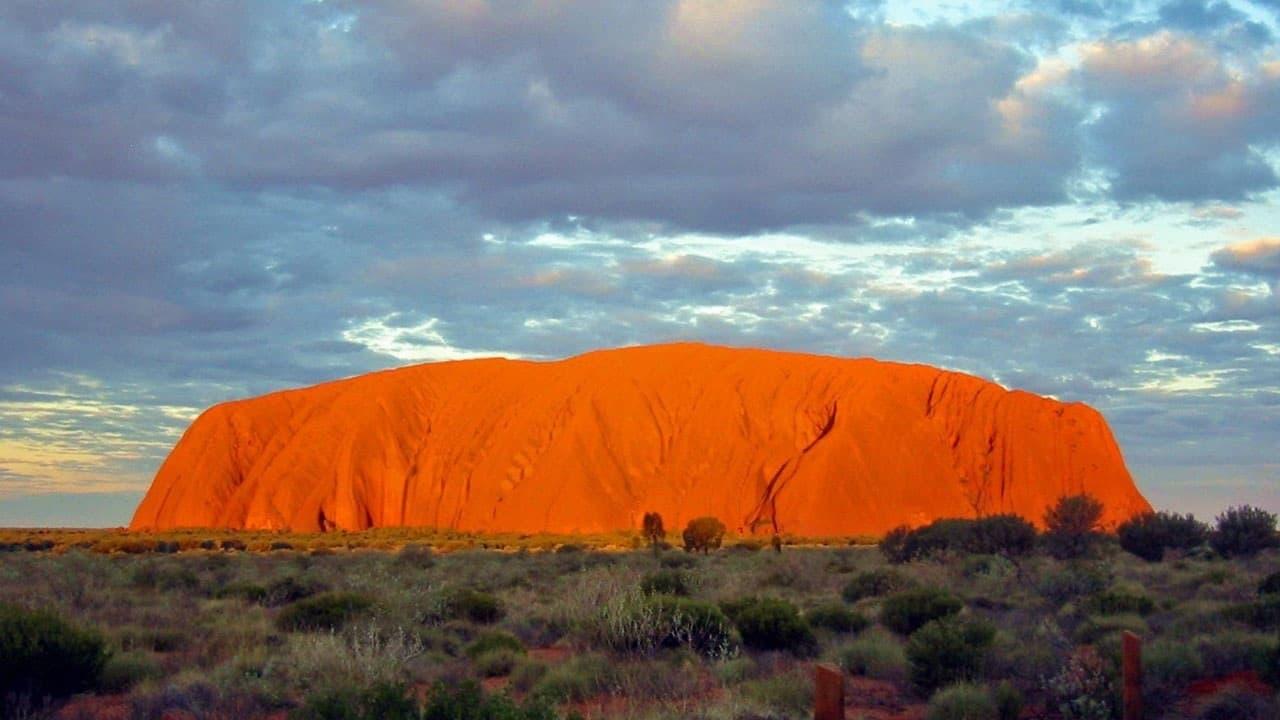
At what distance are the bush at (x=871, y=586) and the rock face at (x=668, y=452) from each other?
47.3 metres

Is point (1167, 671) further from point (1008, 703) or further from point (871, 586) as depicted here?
point (871, 586)

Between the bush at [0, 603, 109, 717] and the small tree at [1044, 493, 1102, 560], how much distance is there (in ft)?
79.5

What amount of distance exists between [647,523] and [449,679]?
3801 centimetres

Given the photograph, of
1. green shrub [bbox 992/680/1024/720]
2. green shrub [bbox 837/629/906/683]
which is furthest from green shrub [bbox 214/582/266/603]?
green shrub [bbox 992/680/1024/720]

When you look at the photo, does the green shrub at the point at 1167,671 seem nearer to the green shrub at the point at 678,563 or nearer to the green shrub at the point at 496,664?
the green shrub at the point at 496,664

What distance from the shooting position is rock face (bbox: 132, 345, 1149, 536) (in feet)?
238

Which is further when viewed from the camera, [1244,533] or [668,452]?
[668,452]

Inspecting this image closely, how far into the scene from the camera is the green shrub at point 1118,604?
1698 centimetres

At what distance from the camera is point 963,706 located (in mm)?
9852

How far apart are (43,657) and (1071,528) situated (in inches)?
1124

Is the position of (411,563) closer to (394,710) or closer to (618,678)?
(618,678)

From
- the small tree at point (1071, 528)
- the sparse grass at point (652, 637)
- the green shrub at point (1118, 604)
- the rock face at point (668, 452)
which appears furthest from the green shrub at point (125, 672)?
the rock face at point (668, 452)

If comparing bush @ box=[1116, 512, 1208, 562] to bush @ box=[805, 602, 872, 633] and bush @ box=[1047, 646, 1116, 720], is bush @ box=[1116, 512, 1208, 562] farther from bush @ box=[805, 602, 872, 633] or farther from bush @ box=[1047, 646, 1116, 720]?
bush @ box=[1047, 646, 1116, 720]

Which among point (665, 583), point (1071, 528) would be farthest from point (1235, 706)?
point (1071, 528)
